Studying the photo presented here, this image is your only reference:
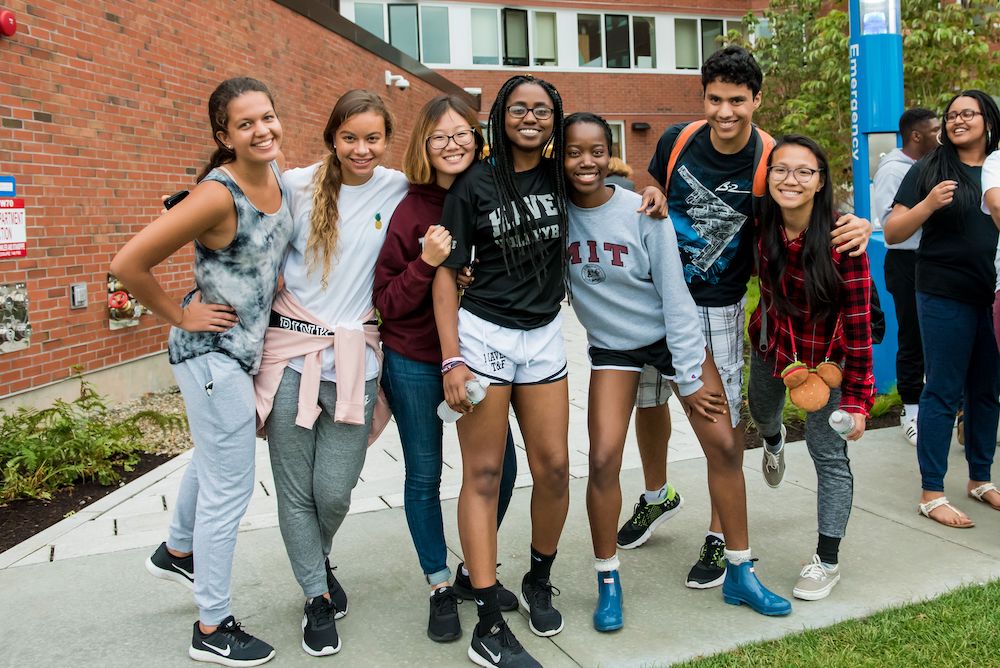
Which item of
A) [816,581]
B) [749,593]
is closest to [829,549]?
[816,581]

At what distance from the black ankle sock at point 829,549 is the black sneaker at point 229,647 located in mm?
2170

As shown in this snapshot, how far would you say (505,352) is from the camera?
10.1 ft

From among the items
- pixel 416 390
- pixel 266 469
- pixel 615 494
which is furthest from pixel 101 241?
pixel 615 494

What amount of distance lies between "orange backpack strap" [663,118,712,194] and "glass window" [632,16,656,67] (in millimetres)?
24228

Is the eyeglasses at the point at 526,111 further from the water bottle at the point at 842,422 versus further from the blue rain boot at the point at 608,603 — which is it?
the blue rain boot at the point at 608,603

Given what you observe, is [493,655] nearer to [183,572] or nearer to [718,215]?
[183,572]

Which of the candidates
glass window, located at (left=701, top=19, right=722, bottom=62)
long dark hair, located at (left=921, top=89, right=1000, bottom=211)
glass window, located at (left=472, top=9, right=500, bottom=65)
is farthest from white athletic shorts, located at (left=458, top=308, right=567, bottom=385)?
glass window, located at (left=701, top=19, right=722, bottom=62)

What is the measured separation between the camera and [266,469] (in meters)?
5.38

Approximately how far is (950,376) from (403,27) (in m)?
23.3

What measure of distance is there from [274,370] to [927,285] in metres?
3.23

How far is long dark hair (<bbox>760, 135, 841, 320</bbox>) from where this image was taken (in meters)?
3.27

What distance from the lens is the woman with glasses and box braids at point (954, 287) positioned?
166 inches

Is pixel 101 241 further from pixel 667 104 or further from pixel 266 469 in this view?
pixel 667 104

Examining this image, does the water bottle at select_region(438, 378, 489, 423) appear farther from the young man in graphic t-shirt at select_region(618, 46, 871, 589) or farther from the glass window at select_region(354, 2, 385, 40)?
the glass window at select_region(354, 2, 385, 40)
